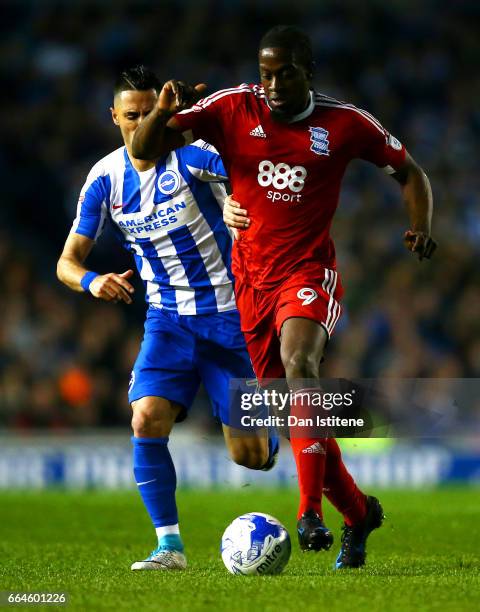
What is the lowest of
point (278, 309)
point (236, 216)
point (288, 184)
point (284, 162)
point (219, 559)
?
point (219, 559)

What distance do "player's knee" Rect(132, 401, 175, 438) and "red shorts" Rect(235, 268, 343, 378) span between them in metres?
0.59

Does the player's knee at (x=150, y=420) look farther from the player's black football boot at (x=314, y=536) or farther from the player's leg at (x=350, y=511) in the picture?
the player's black football boot at (x=314, y=536)

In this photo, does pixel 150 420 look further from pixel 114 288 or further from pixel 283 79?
pixel 283 79

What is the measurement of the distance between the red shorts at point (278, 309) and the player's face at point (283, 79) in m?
0.82

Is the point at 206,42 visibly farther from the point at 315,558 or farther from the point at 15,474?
the point at 315,558

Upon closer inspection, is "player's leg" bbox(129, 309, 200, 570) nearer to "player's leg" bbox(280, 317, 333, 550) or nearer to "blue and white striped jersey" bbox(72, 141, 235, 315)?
"blue and white striped jersey" bbox(72, 141, 235, 315)

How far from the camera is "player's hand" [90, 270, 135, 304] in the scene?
6.02 meters

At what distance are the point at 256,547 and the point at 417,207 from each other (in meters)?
1.86

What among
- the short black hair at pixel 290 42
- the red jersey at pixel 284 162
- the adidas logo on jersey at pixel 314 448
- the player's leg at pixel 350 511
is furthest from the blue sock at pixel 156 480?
the short black hair at pixel 290 42

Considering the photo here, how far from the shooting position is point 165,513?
6578mm

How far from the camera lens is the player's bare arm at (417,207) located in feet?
20.1

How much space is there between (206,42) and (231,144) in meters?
13.2

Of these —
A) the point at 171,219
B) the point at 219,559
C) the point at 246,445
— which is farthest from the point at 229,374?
the point at 219,559

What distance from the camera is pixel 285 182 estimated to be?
6113 millimetres
